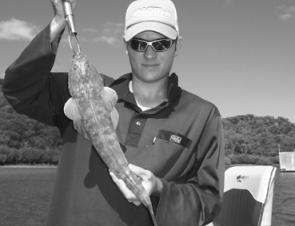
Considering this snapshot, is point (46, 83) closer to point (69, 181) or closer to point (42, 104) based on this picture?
point (42, 104)

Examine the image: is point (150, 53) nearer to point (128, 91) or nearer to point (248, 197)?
point (128, 91)

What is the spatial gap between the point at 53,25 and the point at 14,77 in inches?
24.6

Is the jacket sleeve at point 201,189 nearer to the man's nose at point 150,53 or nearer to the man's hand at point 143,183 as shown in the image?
the man's hand at point 143,183

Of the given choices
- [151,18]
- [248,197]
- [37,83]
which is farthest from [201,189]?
[248,197]

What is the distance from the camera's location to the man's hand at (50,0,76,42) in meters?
4.00

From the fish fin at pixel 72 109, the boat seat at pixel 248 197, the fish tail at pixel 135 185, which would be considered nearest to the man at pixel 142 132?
the fish tail at pixel 135 185

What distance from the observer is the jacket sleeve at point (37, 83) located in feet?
13.7

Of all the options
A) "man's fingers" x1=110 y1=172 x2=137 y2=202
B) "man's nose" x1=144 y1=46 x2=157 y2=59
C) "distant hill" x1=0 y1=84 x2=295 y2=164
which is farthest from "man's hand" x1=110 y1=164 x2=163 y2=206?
"distant hill" x1=0 y1=84 x2=295 y2=164

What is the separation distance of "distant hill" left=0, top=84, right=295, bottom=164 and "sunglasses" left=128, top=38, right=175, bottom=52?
14124cm

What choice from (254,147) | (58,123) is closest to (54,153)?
(254,147)

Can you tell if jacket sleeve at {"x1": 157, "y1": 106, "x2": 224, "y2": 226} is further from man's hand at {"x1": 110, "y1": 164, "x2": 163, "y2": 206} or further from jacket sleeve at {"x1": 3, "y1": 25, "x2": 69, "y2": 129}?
jacket sleeve at {"x1": 3, "y1": 25, "x2": 69, "y2": 129}

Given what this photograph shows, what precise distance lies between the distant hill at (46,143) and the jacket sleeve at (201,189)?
464ft

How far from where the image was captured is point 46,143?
15200 cm

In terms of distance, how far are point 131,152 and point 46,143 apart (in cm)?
15201
